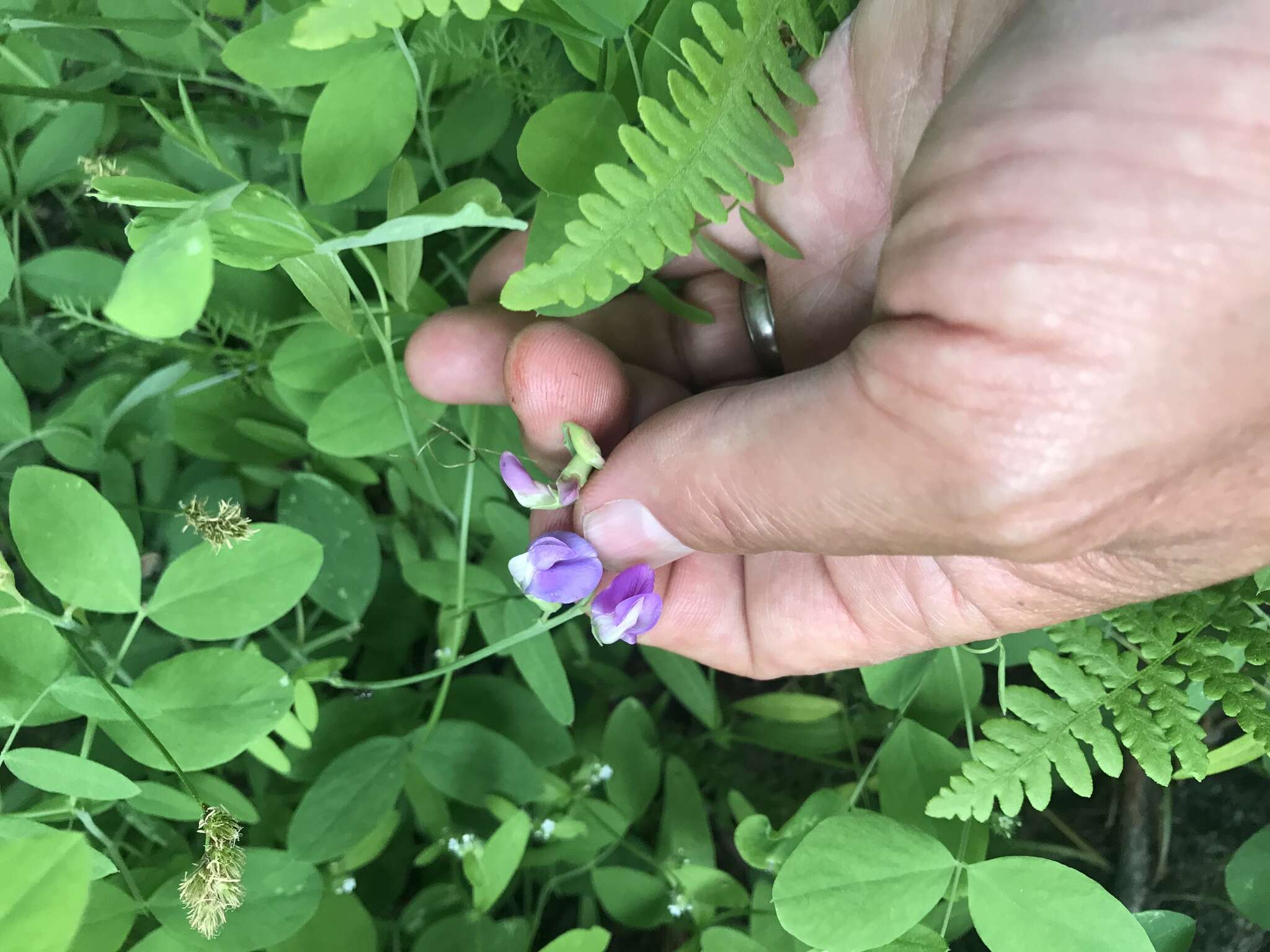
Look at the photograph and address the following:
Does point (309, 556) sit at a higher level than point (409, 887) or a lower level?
higher

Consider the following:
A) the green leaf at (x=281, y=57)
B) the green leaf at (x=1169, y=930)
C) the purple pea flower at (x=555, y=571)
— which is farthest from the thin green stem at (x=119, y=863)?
the green leaf at (x=1169, y=930)

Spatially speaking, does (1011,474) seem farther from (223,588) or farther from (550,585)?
(223,588)

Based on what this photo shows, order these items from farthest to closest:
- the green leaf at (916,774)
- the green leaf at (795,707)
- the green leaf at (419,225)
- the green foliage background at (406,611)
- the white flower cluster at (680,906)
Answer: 1. the green leaf at (795,707)
2. the white flower cluster at (680,906)
3. the green leaf at (916,774)
4. the green foliage background at (406,611)
5. the green leaf at (419,225)

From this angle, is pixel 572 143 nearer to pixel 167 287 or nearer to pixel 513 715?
pixel 167 287

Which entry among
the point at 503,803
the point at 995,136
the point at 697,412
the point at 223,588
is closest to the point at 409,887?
the point at 503,803

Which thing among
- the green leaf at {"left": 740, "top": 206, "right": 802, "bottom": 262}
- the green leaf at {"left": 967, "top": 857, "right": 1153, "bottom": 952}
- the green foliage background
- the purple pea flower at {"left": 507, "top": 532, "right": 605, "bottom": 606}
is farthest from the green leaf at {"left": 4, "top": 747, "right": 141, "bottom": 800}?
the green leaf at {"left": 967, "top": 857, "right": 1153, "bottom": 952}

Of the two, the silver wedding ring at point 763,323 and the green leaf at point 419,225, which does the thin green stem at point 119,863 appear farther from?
the silver wedding ring at point 763,323
